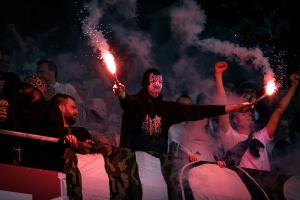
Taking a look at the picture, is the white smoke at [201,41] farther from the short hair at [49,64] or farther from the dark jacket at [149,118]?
the short hair at [49,64]


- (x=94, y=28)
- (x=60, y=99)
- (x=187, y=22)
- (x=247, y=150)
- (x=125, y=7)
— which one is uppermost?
(x=125, y=7)

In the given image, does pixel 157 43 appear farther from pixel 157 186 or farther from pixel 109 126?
pixel 157 186

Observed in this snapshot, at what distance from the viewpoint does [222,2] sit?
7.45m

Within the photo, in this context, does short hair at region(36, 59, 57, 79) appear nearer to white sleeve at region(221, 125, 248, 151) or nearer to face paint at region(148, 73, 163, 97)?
face paint at region(148, 73, 163, 97)

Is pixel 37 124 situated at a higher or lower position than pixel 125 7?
lower

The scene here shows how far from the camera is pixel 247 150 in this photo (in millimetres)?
6039

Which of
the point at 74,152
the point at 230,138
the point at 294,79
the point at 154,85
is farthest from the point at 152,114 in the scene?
the point at 294,79

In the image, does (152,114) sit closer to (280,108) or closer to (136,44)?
(136,44)

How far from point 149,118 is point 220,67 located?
79.5 inches

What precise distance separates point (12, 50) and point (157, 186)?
121 inches

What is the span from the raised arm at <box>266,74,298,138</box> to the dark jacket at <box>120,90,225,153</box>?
4.22 ft

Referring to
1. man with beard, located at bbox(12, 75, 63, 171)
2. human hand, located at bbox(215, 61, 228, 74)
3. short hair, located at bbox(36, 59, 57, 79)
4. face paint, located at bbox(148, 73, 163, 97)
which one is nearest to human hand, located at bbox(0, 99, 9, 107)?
man with beard, located at bbox(12, 75, 63, 171)

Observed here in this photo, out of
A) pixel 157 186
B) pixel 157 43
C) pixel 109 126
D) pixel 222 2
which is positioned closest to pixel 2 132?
pixel 157 186

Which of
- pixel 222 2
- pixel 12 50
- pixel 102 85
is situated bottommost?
pixel 102 85
